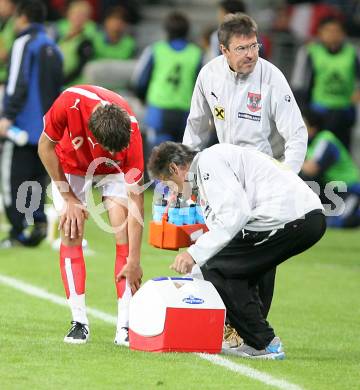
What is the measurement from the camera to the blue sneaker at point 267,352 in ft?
25.7

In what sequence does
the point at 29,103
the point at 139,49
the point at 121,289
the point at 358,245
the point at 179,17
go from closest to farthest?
the point at 121,289 → the point at 29,103 → the point at 358,245 → the point at 179,17 → the point at 139,49

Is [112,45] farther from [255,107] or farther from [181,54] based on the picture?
[255,107]

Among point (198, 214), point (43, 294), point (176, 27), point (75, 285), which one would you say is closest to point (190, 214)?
point (198, 214)

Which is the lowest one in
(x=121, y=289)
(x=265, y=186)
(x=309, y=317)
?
(x=309, y=317)

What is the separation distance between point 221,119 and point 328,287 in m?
3.37

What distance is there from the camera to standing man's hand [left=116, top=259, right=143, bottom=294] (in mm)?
7934

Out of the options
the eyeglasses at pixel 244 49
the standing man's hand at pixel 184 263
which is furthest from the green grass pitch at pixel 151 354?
the eyeglasses at pixel 244 49

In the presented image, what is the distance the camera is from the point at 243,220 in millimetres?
7383

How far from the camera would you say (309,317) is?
31.9 feet

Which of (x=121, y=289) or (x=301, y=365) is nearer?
(x=301, y=365)

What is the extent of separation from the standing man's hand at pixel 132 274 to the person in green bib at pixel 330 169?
7.84m

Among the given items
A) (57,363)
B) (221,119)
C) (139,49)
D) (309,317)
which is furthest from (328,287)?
(139,49)

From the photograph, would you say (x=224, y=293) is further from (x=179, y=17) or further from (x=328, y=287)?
(x=179, y=17)

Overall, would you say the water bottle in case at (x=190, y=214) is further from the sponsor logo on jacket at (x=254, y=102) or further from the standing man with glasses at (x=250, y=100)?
the sponsor logo on jacket at (x=254, y=102)
